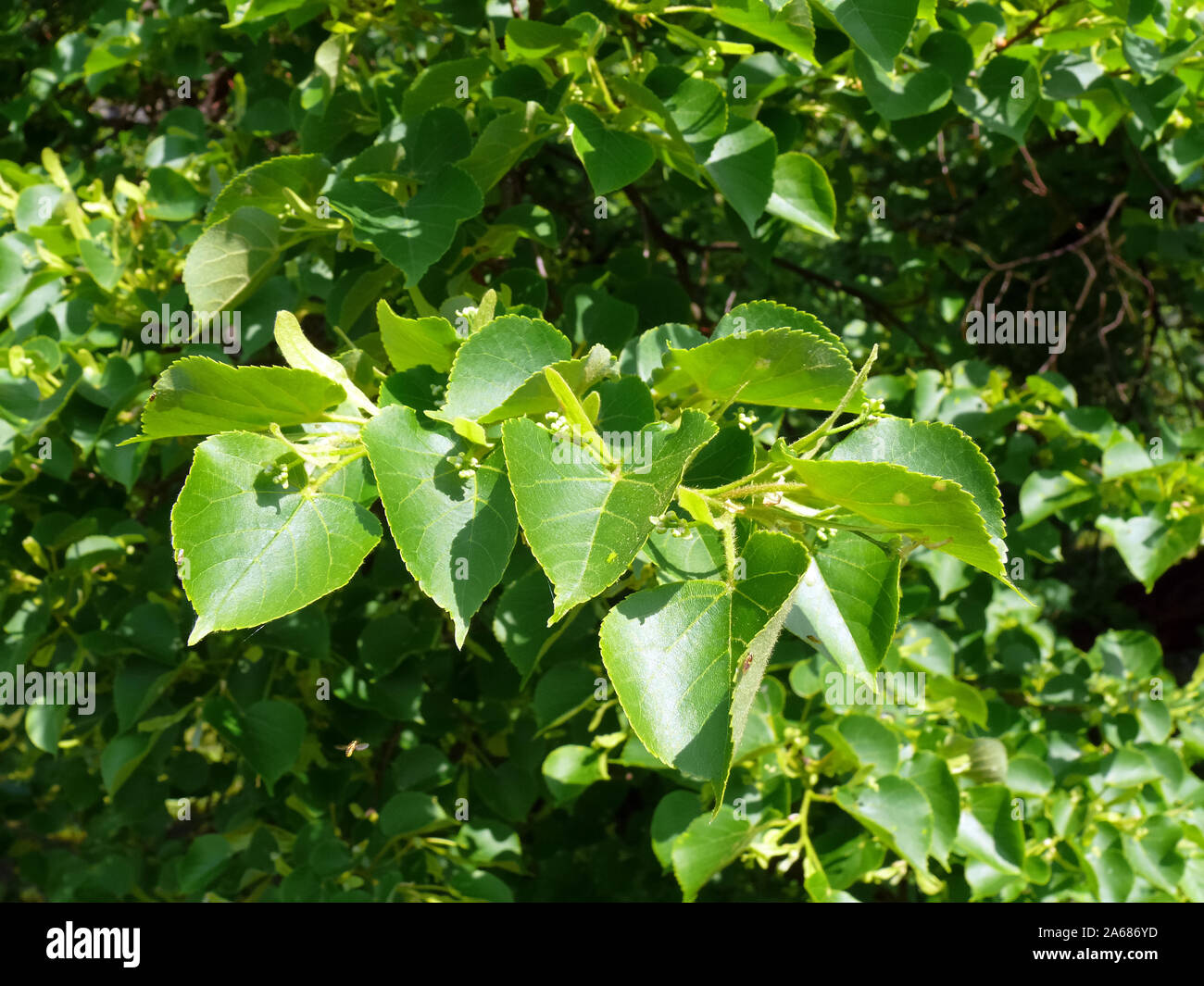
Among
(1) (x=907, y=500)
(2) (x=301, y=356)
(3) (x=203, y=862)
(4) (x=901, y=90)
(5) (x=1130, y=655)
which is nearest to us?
(1) (x=907, y=500)

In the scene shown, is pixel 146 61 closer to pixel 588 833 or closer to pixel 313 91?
pixel 313 91

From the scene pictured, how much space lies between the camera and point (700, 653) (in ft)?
2.86

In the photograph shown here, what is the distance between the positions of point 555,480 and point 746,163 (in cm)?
83

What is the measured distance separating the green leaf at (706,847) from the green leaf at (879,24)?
3.77ft

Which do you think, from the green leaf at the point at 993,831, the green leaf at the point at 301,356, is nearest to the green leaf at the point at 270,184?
the green leaf at the point at 301,356

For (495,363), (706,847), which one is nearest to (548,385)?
(495,363)

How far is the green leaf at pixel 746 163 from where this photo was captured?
1464 millimetres

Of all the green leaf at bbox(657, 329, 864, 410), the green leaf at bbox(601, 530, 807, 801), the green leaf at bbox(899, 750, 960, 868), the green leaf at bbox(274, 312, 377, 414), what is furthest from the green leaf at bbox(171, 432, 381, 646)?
the green leaf at bbox(899, 750, 960, 868)

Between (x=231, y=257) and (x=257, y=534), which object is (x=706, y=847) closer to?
(x=257, y=534)

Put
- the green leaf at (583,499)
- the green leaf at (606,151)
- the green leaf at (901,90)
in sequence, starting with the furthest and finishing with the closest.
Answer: the green leaf at (901,90), the green leaf at (606,151), the green leaf at (583,499)

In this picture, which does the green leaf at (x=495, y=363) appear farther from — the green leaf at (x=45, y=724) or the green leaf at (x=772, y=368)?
the green leaf at (x=45, y=724)

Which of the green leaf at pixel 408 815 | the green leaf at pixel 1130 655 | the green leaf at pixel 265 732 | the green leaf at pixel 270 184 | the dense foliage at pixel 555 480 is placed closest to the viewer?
the dense foliage at pixel 555 480

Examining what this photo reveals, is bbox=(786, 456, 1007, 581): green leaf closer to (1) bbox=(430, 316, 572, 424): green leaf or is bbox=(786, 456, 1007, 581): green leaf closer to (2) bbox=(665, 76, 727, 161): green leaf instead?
(1) bbox=(430, 316, 572, 424): green leaf
